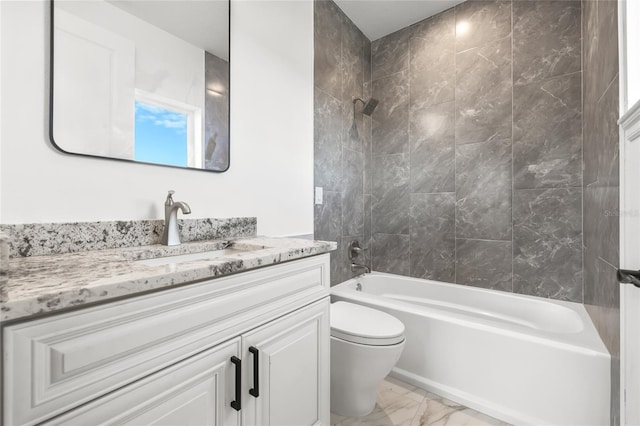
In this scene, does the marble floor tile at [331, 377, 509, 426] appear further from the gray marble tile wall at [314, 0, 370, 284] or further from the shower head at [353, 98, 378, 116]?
the shower head at [353, 98, 378, 116]

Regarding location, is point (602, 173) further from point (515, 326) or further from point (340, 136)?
point (340, 136)

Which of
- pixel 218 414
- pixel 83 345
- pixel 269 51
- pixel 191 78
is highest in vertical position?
pixel 269 51

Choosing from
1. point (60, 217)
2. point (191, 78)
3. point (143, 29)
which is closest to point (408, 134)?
point (191, 78)

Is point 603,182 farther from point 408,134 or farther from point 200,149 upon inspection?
point 200,149

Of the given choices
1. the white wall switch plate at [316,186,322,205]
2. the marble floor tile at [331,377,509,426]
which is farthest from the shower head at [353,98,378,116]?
the marble floor tile at [331,377,509,426]

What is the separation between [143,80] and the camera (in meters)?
1.10

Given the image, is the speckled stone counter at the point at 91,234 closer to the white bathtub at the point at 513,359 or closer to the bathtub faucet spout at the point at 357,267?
the white bathtub at the point at 513,359

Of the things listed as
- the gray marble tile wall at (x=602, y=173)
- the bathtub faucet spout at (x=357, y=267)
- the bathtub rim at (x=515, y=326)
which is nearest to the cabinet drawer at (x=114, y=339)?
the bathtub rim at (x=515, y=326)

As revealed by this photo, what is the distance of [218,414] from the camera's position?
0.70 meters

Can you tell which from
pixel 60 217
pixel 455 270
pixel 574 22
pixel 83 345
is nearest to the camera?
pixel 83 345

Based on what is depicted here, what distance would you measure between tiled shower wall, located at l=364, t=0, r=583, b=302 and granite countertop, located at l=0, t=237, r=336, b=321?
5.77 feet

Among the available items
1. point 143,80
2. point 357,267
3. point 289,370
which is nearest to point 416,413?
point 289,370

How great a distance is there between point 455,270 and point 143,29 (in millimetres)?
2461

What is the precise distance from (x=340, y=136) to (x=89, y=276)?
1990 millimetres
